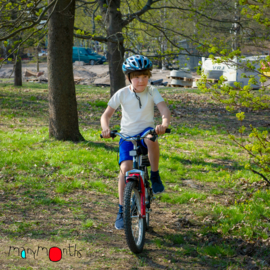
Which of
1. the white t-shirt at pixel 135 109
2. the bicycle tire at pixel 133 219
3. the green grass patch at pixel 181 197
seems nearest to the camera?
the bicycle tire at pixel 133 219

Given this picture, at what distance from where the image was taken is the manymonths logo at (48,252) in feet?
12.1

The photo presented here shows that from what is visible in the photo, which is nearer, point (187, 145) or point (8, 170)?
point (8, 170)

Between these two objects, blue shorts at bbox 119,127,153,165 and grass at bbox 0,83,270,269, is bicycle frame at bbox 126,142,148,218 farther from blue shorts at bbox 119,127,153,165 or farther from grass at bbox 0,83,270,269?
grass at bbox 0,83,270,269

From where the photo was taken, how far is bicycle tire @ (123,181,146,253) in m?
3.42

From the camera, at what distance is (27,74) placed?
106 feet

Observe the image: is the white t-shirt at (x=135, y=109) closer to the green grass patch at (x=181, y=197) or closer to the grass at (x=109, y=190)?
the grass at (x=109, y=190)

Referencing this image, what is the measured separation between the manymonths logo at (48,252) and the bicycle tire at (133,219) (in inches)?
24.8

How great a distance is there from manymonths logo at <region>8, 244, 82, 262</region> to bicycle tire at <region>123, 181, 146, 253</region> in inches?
24.8

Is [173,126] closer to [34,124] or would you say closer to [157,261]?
[34,124]

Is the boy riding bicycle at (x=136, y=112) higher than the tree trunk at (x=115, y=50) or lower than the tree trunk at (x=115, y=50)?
lower

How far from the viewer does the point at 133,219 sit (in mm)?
3795

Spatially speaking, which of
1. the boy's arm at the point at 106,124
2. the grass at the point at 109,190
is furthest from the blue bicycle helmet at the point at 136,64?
the grass at the point at 109,190

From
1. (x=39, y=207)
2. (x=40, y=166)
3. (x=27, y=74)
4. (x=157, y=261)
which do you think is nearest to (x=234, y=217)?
(x=157, y=261)

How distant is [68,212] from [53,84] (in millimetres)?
4139
